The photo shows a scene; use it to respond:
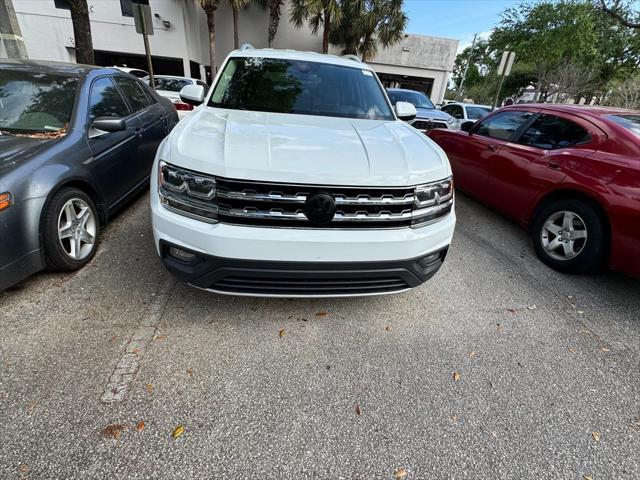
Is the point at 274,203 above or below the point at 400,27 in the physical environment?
below

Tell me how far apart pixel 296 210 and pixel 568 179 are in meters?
2.92

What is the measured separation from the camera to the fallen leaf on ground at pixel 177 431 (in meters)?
1.67

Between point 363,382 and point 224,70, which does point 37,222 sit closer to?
point 224,70

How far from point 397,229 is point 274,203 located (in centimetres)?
77

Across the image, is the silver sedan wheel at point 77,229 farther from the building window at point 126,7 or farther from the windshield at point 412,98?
the building window at point 126,7

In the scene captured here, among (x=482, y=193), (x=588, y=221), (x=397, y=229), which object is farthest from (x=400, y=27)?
(x=397, y=229)

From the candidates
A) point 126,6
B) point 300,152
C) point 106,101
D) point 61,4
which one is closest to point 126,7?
point 126,6

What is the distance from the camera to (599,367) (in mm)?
2344

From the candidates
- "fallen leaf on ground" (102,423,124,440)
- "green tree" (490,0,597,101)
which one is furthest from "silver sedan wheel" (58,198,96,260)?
"green tree" (490,0,597,101)

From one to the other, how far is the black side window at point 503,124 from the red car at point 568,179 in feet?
0.05

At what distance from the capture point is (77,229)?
2840 mm

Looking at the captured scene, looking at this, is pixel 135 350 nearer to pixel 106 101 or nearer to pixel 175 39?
pixel 106 101

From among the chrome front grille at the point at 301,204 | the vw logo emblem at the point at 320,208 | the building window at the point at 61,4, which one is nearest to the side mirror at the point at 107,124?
the chrome front grille at the point at 301,204

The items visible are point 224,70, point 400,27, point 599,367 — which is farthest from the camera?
point 400,27
